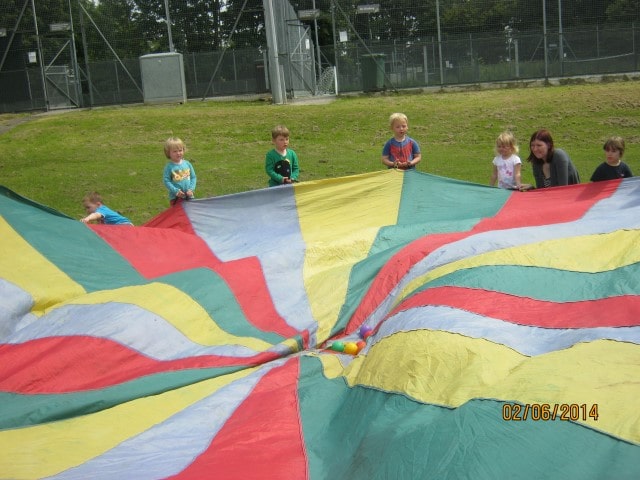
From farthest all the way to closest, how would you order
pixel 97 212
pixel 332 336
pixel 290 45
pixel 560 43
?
pixel 290 45 → pixel 560 43 → pixel 97 212 → pixel 332 336

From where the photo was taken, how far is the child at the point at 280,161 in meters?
6.54

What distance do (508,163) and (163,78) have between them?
13.0 m

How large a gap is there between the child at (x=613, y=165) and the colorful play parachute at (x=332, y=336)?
393 mm

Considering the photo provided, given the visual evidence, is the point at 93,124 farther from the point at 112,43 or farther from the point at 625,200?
the point at 625,200

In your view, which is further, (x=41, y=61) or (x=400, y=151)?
(x=41, y=61)

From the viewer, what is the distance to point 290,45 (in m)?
18.8

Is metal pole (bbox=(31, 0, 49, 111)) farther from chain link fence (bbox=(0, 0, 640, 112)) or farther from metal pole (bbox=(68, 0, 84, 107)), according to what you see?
→ metal pole (bbox=(68, 0, 84, 107))

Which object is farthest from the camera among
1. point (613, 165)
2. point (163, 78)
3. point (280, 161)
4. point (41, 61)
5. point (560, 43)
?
point (41, 61)

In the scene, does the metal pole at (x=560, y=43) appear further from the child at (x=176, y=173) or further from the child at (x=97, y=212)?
the child at (x=97, y=212)

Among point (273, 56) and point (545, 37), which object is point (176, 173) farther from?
point (545, 37)

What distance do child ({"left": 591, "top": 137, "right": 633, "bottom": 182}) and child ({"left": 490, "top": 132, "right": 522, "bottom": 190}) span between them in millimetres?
636

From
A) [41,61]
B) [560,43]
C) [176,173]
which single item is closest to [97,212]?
[176,173]

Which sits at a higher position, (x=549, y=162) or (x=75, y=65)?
(x=75, y=65)

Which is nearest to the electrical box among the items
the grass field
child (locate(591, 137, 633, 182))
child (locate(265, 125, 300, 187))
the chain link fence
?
the chain link fence
